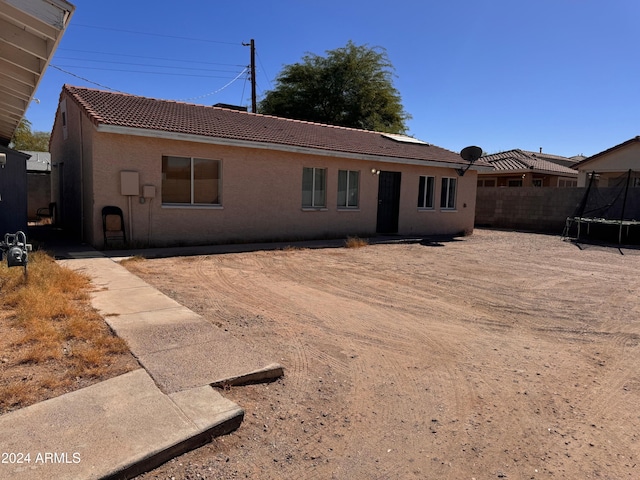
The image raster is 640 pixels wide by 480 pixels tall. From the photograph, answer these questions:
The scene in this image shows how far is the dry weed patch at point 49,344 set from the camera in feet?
11.6

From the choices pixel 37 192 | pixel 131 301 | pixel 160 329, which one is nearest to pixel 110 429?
pixel 160 329

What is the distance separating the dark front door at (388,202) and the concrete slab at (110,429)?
1387 centimetres

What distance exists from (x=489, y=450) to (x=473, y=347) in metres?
2.12

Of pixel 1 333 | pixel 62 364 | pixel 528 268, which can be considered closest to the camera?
pixel 62 364

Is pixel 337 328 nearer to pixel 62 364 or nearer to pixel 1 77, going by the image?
pixel 62 364

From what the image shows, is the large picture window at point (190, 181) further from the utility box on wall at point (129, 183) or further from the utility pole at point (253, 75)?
the utility pole at point (253, 75)

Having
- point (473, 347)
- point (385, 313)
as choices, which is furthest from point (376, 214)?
point (473, 347)

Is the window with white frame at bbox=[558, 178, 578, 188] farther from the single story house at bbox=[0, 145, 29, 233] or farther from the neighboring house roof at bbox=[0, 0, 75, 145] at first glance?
the neighboring house roof at bbox=[0, 0, 75, 145]

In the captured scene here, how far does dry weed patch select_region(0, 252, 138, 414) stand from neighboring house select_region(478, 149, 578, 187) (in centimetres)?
2513

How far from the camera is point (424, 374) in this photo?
4.36 meters

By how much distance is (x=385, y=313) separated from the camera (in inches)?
253

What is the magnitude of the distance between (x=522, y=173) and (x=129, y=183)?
23930 mm

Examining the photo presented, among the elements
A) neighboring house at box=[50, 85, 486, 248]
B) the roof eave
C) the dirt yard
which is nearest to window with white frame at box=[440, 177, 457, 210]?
neighboring house at box=[50, 85, 486, 248]

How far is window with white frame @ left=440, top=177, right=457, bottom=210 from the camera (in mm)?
18844
